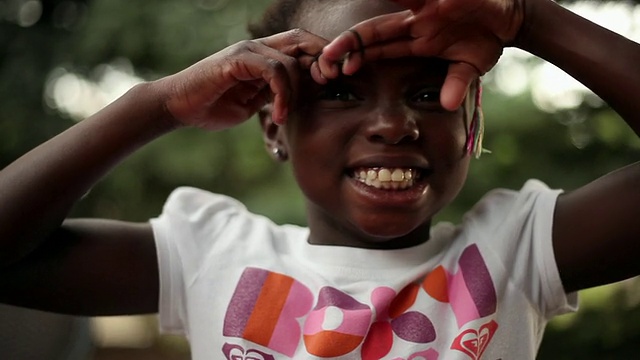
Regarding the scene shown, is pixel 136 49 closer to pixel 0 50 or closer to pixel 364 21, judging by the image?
pixel 0 50

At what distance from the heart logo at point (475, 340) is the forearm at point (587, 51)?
0.26 m

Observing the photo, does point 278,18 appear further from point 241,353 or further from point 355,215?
point 241,353

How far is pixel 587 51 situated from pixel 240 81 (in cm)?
35

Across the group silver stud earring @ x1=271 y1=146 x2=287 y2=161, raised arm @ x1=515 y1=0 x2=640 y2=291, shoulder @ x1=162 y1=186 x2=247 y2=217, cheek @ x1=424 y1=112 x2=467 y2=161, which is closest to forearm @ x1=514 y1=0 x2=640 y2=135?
raised arm @ x1=515 y1=0 x2=640 y2=291

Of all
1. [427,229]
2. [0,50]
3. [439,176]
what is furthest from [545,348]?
[0,50]

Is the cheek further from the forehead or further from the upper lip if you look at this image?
the forehead

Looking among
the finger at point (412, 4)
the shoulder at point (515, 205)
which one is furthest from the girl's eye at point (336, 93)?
the shoulder at point (515, 205)

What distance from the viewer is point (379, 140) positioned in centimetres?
92

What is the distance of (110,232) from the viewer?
104cm

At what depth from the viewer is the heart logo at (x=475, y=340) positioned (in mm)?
952

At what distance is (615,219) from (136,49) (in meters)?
1.14

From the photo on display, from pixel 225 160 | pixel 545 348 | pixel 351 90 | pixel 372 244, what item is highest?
pixel 351 90

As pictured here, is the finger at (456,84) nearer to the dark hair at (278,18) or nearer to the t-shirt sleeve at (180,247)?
the dark hair at (278,18)

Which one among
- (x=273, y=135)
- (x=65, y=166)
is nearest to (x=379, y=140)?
(x=273, y=135)
